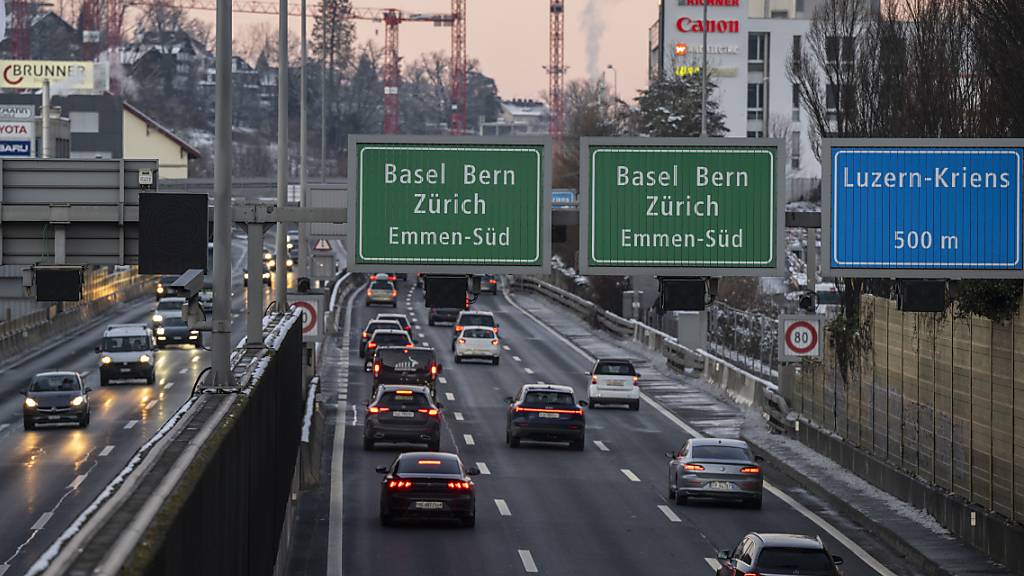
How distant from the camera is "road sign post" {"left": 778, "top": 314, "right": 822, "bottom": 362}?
45062mm

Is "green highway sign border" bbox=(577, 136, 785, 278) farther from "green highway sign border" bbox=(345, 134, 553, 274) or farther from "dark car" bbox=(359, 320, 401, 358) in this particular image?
"dark car" bbox=(359, 320, 401, 358)

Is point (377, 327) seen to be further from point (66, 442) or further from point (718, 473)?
point (718, 473)

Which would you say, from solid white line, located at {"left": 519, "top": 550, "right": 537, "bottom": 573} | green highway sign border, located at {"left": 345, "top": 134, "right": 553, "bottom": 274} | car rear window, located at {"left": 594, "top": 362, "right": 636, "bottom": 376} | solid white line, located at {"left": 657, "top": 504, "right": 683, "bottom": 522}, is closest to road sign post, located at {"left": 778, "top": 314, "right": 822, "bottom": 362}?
solid white line, located at {"left": 657, "top": 504, "right": 683, "bottom": 522}

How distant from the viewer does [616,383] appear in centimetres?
5691

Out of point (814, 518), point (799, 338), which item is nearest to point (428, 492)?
point (814, 518)

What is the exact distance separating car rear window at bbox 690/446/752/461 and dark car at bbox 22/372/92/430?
20.7 meters

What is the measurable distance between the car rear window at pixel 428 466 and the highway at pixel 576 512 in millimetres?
1093

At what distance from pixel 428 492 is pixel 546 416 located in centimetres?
1353

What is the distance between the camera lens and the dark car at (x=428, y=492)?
32.0 meters

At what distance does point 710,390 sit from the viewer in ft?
201

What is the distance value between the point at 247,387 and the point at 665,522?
16612 mm

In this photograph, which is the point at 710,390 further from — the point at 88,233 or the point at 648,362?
the point at 88,233

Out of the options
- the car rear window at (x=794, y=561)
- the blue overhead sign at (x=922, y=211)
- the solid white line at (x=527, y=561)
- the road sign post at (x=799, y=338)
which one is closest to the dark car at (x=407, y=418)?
the road sign post at (x=799, y=338)

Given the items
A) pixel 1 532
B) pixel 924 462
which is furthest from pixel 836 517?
pixel 1 532
